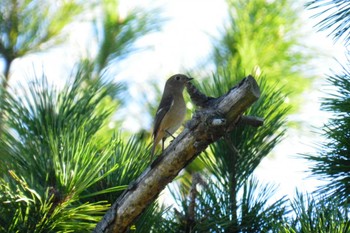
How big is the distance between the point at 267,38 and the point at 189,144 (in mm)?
1481

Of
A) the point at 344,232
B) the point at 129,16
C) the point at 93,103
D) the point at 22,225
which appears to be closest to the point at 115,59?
the point at 129,16

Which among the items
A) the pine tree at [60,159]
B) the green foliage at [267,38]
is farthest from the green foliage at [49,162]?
the green foliage at [267,38]

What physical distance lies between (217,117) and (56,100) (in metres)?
0.90

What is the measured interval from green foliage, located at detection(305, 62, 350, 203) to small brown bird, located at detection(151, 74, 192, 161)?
34.3 inches

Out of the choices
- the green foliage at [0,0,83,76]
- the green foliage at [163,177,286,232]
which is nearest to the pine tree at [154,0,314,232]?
the green foliage at [163,177,286,232]

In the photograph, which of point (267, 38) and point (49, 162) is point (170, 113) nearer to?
point (267, 38)

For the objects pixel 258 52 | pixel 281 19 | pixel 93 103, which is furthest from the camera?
pixel 281 19

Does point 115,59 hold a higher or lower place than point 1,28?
higher

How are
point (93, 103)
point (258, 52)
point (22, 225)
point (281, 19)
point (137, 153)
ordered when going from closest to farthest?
point (22, 225) → point (137, 153) → point (93, 103) → point (258, 52) → point (281, 19)

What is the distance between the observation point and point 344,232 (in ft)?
6.97

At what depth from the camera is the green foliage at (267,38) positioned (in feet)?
12.0

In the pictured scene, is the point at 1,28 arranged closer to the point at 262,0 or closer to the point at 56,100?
the point at 56,100

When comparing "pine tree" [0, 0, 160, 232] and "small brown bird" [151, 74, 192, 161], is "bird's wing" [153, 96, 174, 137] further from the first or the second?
"pine tree" [0, 0, 160, 232]

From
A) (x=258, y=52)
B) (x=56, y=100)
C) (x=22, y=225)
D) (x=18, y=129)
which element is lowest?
(x=22, y=225)
